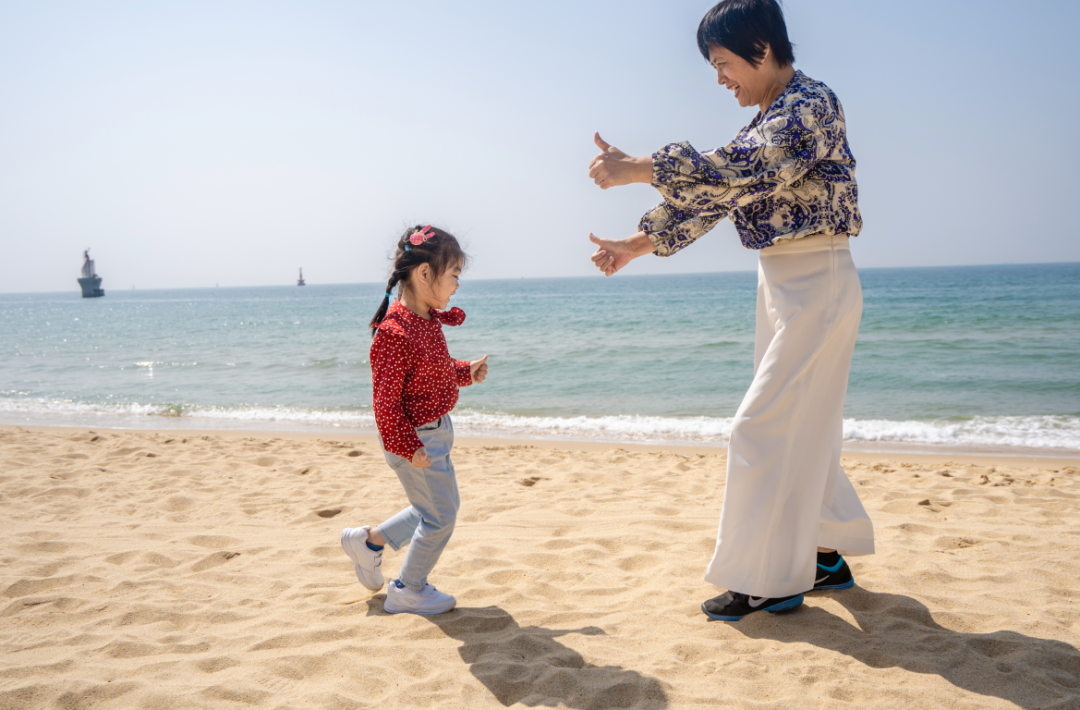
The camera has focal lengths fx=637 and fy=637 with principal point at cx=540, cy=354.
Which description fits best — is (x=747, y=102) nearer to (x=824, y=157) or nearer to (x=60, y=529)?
(x=824, y=157)

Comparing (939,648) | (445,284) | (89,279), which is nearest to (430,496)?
(445,284)

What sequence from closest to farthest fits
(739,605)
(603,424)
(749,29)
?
1. (749,29)
2. (739,605)
3. (603,424)

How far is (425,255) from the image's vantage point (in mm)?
2416

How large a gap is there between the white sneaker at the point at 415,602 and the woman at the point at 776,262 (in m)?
1.06

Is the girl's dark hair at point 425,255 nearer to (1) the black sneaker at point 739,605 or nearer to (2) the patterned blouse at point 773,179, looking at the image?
(2) the patterned blouse at point 773,179

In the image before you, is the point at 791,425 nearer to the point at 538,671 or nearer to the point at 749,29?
the point at 538,671

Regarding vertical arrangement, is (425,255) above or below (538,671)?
above

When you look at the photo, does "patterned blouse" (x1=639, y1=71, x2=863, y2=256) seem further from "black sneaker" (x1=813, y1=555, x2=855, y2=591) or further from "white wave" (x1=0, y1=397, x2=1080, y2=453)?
"white wave" (x1=0, y1=397, x2=1080, y2=453)

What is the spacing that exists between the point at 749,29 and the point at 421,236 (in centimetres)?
134

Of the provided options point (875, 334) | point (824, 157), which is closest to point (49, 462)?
point (824, 157)

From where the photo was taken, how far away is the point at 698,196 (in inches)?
81.7

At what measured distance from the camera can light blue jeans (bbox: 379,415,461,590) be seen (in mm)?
2389

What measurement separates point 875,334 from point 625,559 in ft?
60.9

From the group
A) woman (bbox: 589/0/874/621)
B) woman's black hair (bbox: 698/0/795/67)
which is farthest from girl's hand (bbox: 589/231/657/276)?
Result: woman's black hair (bbox: 698/0/795/67)
